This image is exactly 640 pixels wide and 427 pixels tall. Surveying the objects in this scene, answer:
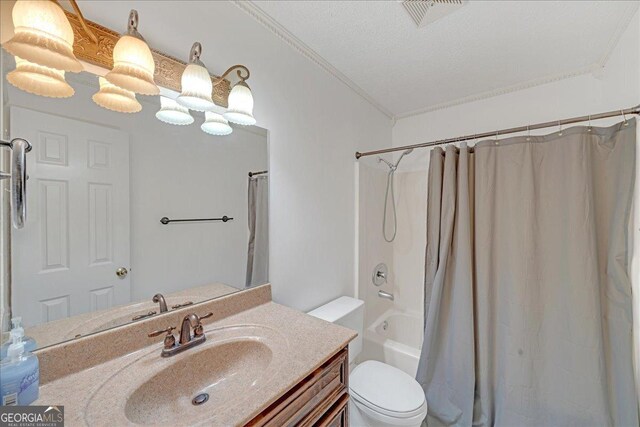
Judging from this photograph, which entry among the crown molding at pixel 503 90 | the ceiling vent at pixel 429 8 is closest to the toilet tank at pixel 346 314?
the ceiling vent at pixel 429 8

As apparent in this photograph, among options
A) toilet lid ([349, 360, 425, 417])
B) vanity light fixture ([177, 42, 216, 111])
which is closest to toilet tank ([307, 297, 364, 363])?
toilet lid ([349, 360, 425, 417])

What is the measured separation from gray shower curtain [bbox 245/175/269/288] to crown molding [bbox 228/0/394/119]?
799mm

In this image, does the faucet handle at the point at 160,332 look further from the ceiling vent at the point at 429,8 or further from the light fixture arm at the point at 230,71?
the ceiling vent at the point at 429,8

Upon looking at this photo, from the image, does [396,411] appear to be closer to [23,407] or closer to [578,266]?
[578,266]

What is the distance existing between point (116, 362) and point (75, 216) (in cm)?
48

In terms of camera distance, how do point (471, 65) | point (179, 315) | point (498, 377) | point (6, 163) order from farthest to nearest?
1. point (471, 65)
2. point (498, 377)
3. point (179, 315)
4. point (6, 163)

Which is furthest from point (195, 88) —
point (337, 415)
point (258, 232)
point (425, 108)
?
point (425, 108)

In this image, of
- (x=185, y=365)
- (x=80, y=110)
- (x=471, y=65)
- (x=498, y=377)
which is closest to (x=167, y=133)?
(x=80, y=110)

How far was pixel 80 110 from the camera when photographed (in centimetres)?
80

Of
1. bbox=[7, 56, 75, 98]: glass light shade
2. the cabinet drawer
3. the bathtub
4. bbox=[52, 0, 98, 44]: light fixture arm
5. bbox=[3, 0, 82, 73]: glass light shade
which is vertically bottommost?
the bathtub

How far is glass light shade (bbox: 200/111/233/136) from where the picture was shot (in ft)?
3.69

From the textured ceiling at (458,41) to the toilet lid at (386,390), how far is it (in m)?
2.00

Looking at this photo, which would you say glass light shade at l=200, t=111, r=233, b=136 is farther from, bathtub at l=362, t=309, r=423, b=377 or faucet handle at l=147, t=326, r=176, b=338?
bathtub at l=362, t=309, r=423, b=377

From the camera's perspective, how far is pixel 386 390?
1.43 metres
